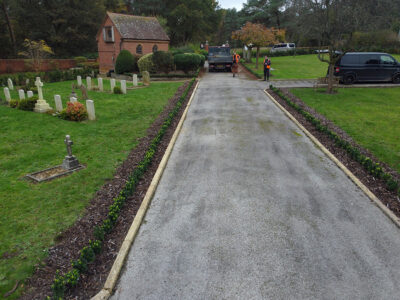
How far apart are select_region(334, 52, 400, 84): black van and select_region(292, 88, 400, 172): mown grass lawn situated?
172cm

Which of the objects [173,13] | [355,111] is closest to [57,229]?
[355,111]

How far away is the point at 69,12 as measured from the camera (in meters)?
47.3

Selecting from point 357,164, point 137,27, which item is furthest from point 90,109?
point 137,27

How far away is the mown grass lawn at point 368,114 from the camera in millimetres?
9539

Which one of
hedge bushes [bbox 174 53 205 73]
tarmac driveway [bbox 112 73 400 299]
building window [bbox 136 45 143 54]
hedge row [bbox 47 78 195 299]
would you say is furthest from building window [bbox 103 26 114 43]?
hedge row [bbox 47 78 195 299]

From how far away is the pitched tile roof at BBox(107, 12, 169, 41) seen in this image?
111 ft

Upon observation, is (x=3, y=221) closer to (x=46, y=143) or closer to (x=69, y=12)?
(x=46, y=143)

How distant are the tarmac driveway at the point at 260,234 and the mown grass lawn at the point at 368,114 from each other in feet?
6.93

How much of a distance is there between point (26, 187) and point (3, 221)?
4.90 ft

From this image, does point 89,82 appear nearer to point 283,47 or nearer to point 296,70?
point 296,70

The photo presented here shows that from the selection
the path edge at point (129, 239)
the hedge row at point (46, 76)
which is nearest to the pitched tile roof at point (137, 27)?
the hedge row at point (46, 76)

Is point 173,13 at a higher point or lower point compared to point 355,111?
higher

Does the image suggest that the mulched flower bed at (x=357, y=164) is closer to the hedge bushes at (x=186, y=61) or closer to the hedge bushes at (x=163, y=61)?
the hedge bushes at (x=186, y=61)

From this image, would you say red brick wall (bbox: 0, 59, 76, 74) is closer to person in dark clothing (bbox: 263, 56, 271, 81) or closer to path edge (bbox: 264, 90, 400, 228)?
→ person in dark clothing (bbox: 263, 56, 271, 81)
